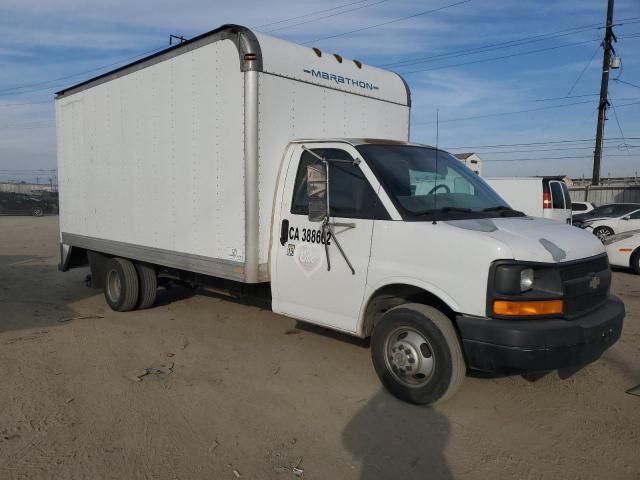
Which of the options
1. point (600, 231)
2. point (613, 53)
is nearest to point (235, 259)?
point (600, 231)

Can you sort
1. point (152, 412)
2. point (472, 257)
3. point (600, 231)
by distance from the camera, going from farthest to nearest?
1. point (600, 231)
2. point (152, 412)
3. point (472, 257)

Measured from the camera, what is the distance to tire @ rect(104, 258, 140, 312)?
7406 millimetres

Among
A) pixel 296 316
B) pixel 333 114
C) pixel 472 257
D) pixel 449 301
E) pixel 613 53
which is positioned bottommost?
pixel 296 316

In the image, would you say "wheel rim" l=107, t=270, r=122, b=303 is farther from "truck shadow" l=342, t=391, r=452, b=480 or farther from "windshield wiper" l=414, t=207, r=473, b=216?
"windshield wiper" l=414, t=207, r=473, b=216

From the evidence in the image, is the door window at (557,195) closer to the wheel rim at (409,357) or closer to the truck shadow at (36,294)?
the wheel rim at (409,357)

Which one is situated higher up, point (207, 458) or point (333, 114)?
point (333, 114)

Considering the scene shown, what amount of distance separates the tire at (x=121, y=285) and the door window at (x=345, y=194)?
343 cm

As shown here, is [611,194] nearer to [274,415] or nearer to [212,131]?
[212,131]

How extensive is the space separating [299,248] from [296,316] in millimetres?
675

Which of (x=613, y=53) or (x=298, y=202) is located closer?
(x=298, y=202)

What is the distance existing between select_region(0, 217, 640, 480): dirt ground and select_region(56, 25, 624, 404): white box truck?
509 mm

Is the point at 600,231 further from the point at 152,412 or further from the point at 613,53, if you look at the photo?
the point at 152,412

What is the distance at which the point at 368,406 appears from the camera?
14.3 ft

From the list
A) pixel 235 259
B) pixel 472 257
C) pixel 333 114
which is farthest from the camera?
pixel 333 114
